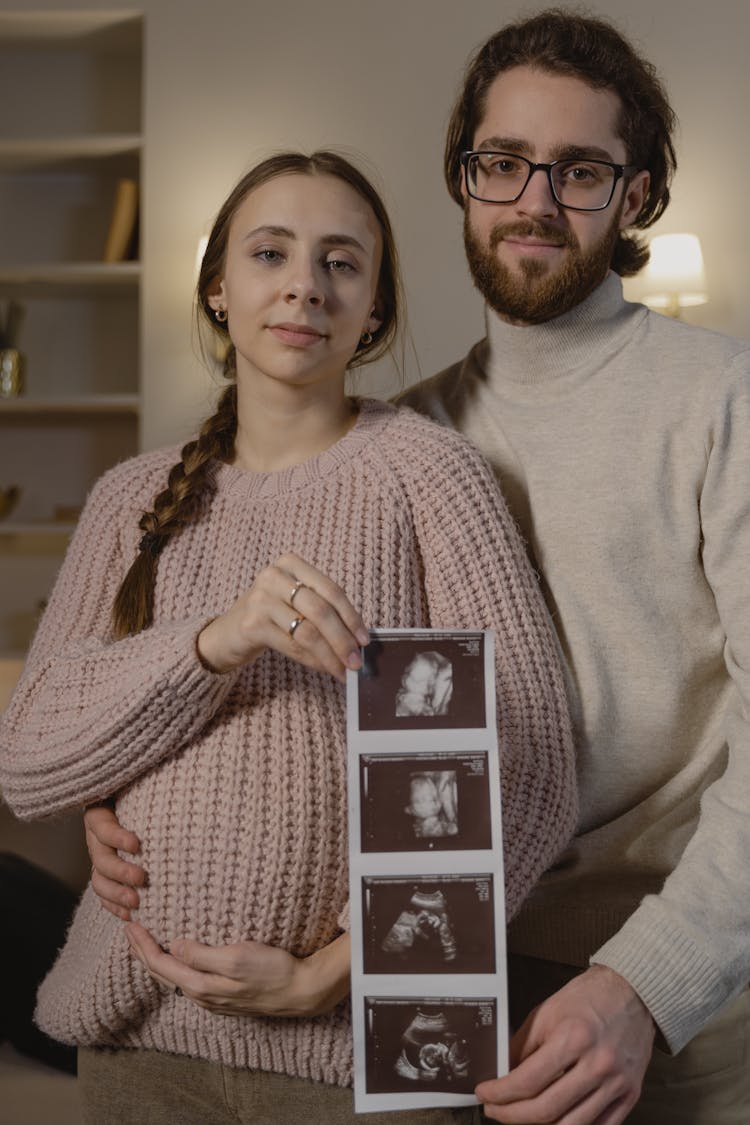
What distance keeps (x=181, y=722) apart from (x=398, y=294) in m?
0.57

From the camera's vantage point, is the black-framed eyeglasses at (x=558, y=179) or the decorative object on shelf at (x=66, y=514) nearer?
the black-framed eyeglasses at (x=558, y=179)

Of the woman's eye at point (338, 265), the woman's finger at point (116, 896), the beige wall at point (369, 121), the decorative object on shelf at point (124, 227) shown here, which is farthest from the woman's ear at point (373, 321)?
the decorative object on shelf at point (124, 227)

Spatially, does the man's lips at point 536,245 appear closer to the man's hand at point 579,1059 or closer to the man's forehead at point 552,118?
the man's forehead at point 552,118

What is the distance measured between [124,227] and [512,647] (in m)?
3.34

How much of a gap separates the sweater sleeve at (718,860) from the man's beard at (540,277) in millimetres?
199

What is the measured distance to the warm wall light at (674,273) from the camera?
12.3 feet

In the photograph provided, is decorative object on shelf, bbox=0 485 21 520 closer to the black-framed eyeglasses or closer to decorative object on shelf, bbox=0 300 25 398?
decorative object on shelf, bbox=0 300 25 398

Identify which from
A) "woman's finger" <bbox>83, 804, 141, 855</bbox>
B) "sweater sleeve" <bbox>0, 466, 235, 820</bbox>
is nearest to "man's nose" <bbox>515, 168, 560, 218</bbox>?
"sweater sleeve" <bbox>0, 466, 235, 820</bbox>

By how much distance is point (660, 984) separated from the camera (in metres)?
1.04

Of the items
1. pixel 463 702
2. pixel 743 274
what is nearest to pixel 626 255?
pixel 463 702

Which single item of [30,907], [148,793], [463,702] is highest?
[463,702]

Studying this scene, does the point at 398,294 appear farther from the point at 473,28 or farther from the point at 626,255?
the point at 473,28

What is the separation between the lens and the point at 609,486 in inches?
50.4

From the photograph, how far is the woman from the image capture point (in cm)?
107
